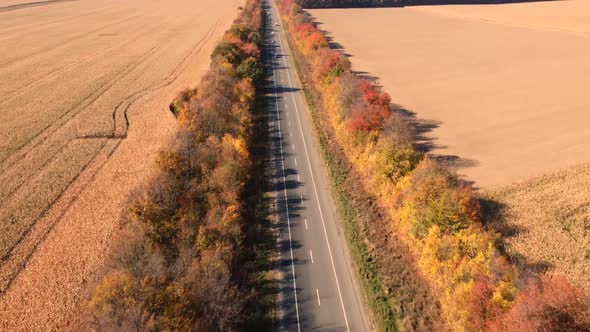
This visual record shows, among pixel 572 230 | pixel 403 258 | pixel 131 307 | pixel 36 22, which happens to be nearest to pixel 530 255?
pixel 572 230

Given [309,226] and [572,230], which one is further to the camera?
[309,226]

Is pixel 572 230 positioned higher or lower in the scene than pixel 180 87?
lower

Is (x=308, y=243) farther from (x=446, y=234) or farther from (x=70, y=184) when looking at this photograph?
(x=70, y=184)

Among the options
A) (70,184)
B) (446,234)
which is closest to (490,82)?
(446,234)

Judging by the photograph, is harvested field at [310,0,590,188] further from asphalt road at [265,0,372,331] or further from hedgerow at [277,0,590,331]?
asphalt road at [265,0,372,331]

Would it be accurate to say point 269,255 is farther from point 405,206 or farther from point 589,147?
point 589,147

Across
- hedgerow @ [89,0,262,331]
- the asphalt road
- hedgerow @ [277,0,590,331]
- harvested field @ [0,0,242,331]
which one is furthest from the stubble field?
harvested field @ [0,0,242,331]
